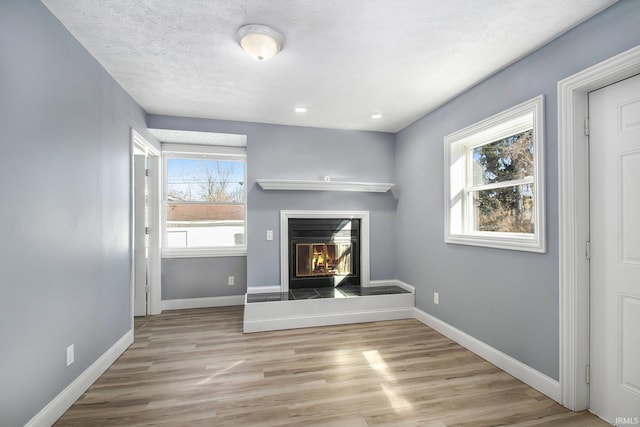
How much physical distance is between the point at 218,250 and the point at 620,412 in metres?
4.15

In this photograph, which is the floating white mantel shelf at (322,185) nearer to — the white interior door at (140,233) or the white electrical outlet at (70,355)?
the white interior door at (140,233)

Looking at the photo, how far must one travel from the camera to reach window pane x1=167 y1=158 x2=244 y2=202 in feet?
13.7

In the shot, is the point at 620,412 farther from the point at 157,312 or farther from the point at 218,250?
the point at 157,312

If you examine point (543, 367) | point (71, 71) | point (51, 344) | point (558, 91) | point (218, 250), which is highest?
point (71, 71)

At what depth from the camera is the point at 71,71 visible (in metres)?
1.97

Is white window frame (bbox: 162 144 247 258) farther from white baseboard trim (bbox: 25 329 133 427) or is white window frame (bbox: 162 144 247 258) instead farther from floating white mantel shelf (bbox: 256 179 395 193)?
white baseboard trim (bbox: 25 329 133 427)

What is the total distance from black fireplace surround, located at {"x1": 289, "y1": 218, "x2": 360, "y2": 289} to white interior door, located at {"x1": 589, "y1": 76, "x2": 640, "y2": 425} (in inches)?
102

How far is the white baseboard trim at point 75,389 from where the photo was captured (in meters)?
1.70

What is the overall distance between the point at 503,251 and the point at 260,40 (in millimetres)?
2481

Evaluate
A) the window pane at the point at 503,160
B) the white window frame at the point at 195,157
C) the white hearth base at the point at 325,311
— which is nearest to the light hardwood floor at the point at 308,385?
the white hearth base at the point at 325,311

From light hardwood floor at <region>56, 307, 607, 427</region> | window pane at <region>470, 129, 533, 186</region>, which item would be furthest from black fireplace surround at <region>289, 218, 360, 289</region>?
window pane at <region>470, 129, 533, 186</region>

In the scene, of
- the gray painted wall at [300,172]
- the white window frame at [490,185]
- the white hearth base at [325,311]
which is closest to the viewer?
the white window frame at [490,185]

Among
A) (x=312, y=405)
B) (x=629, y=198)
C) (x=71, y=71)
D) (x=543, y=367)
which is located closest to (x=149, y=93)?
(x=71, y=71)

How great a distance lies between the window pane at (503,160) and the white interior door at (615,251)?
50 centimetres
